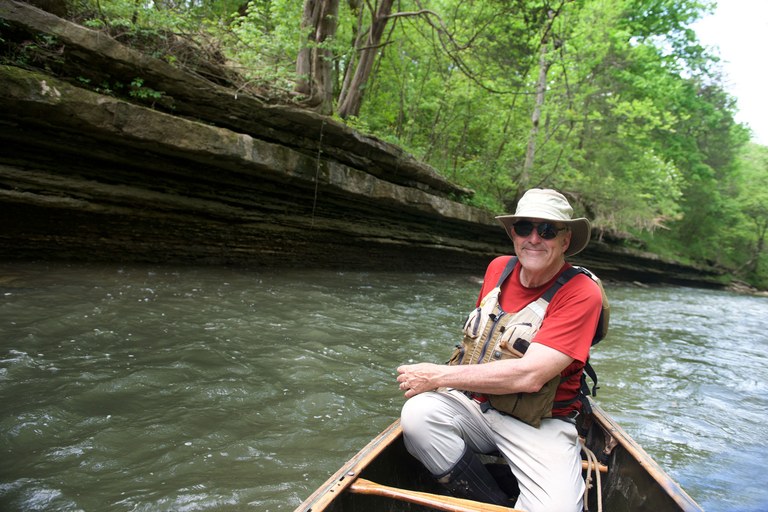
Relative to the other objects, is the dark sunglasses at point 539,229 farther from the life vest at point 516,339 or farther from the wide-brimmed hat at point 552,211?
the life vest at point 516,339

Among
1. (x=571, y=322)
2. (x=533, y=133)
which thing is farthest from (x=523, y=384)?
(x=533, y=133)

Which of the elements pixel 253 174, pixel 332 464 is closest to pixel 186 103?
pixel 253 174

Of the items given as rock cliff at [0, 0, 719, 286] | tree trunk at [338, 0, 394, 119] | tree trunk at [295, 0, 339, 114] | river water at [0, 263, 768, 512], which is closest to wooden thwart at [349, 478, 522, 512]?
river water at [0, 263, 768, 512]

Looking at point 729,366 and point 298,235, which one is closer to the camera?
point 729,366

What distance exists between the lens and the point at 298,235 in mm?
9336

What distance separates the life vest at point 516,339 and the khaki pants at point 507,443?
0.09m

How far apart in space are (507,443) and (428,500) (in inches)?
22.6

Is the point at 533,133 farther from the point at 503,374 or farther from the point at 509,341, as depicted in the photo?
the point at 503,374

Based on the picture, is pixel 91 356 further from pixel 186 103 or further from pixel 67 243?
pixel 186 103

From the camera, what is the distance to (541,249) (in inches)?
90.0

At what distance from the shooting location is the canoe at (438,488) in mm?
1853

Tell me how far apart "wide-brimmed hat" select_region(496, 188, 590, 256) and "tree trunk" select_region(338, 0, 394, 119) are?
853cm

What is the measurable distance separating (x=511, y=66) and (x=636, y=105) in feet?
14.0

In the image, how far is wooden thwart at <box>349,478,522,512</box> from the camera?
1.81 meters
